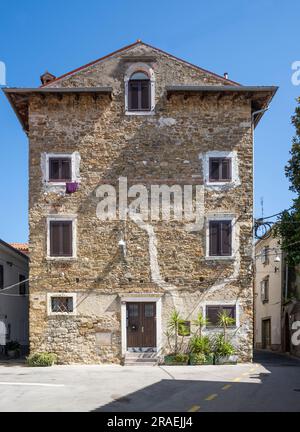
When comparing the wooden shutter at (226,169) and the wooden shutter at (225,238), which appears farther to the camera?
the wooden shutter at (226,169)

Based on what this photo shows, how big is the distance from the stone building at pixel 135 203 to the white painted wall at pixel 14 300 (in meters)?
5.66

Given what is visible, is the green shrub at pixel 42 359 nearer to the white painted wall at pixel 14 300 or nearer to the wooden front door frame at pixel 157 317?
the wooden front door frame at pixel 157 317

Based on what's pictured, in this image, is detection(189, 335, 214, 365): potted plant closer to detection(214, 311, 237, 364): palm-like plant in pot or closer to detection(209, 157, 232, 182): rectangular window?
detection(214, 311, 237, 364): palm-like plant in pot

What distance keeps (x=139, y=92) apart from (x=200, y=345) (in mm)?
10561

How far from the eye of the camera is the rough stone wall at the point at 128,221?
23094 millimetres

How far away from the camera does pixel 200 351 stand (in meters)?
22.8

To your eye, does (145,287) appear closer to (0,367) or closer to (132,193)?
(132,193)

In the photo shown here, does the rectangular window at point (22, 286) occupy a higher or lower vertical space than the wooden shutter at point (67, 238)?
lower

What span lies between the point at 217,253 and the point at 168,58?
27.3 ft

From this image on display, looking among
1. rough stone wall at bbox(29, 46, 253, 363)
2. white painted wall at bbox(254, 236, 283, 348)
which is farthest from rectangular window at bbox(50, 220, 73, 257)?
white painted wall at bbox(254, 236, 283, 348)

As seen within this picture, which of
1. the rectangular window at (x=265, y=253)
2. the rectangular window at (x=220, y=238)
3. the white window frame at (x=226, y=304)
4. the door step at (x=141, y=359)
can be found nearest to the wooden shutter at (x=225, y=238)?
the rectangular window at (x=220, y=238)

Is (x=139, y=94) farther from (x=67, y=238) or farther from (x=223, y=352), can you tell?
(x=223, y=352)

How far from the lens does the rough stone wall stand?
2309cm

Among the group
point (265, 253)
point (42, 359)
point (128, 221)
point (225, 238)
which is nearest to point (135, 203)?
point (128, 221)
